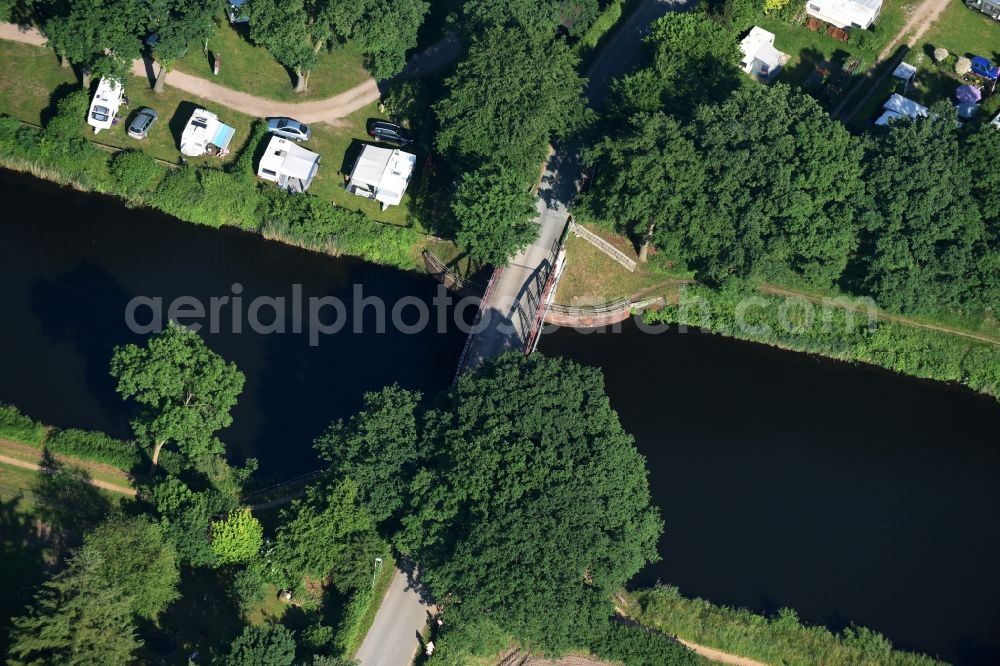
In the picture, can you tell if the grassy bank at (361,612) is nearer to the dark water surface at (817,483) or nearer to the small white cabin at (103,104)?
the dark water surface at (817,483)

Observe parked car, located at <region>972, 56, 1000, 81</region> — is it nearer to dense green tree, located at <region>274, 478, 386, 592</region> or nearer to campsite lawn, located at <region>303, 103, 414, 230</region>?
campsite lawn, located at <region>303, 103, 414, 230</region>

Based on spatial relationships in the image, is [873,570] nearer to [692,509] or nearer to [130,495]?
[692,509]

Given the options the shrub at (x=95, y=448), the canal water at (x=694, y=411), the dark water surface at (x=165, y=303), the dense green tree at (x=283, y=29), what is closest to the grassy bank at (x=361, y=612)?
the dark water surface at (x=165, y=303)

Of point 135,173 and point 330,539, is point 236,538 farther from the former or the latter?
point 135,173

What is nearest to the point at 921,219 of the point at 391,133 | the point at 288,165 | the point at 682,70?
the point at 682,70

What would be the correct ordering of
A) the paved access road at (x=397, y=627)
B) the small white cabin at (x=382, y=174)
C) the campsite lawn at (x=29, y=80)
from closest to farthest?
the paved access road at (x=397, y=627)
the small white cabin at (x=382, y=174)
the campsite lawn at (x=29, y=80)

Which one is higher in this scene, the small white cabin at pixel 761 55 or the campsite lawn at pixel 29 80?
the small white cabin at pixel 761 55

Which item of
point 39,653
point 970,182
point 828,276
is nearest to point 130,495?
point 39,653
